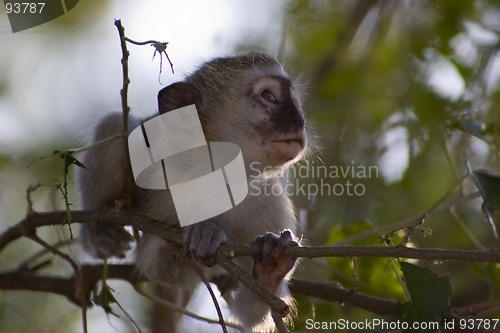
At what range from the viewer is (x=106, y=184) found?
4586mm

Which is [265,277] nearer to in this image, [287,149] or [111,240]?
[287,149]

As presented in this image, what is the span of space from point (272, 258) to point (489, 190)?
1.04m

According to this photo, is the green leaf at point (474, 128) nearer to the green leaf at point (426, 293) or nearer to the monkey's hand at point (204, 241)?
the green leaf at point (426, 293)

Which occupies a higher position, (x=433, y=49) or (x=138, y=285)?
(x=433, y=49)

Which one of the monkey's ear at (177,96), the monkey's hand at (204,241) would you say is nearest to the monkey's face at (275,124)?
the monkey's ear at (177,96)

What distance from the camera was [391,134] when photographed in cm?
556

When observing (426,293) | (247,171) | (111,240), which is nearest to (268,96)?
(247,171)

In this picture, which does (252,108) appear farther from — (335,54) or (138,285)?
(335,54)

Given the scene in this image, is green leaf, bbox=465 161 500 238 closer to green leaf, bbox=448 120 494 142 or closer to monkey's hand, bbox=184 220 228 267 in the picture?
green leaf, bbox=448 120 494 142

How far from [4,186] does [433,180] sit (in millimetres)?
3204

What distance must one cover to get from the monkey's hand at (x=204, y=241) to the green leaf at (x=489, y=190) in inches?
46.7

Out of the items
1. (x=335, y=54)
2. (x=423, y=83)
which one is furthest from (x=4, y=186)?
(x=423, y=83)

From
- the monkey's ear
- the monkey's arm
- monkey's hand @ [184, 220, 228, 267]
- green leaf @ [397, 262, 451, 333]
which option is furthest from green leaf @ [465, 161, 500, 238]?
the monkey's arm

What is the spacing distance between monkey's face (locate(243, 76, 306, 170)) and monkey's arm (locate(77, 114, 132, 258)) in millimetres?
906
